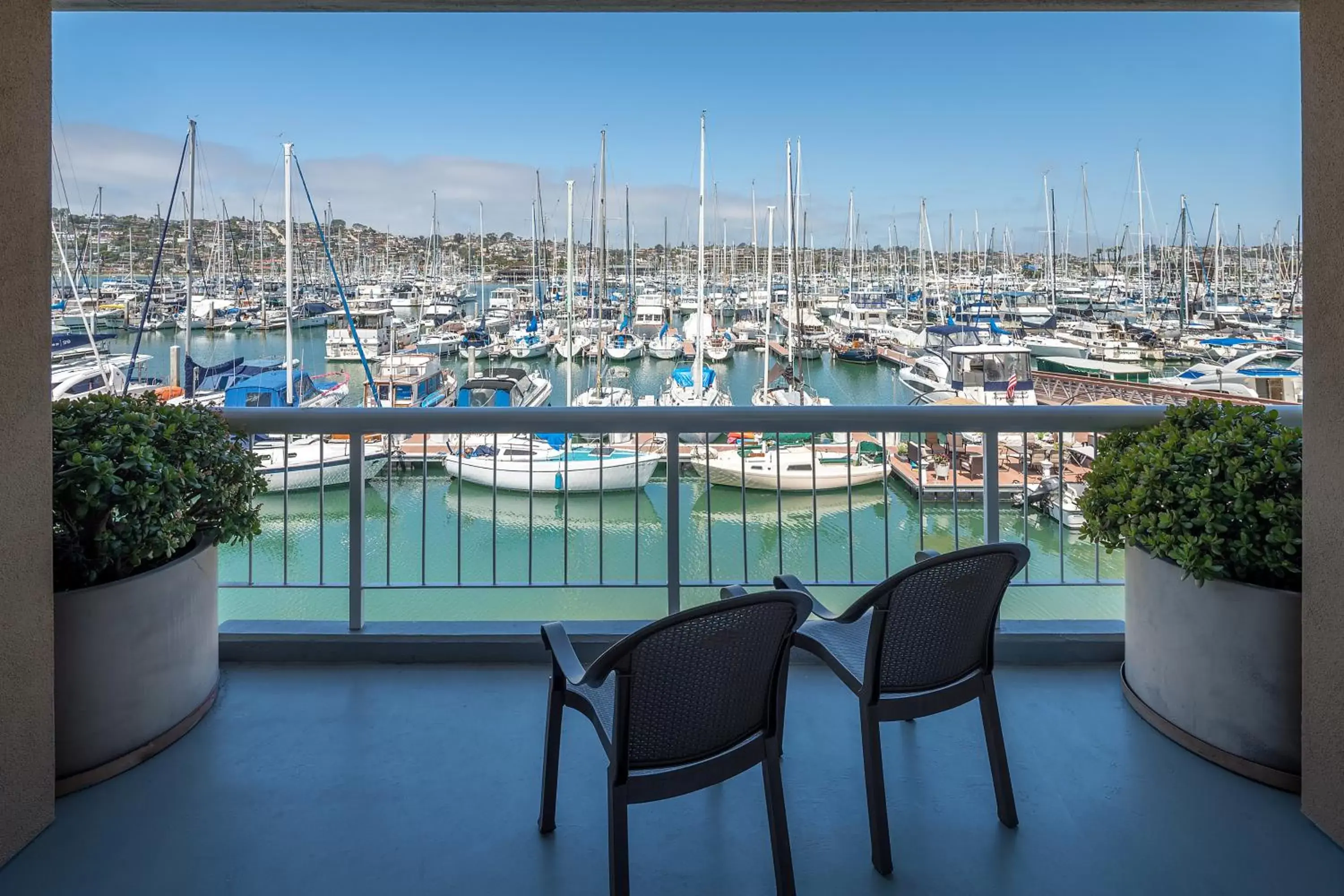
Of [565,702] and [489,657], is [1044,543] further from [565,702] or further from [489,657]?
[565,702]

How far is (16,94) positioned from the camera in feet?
6.60

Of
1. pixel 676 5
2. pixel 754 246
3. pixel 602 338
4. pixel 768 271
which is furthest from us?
pixel 754 246

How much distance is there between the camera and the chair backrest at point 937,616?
6.43 feet

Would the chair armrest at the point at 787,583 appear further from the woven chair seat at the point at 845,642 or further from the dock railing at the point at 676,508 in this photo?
the dock railing at the point at 676,508

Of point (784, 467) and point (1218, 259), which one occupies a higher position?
point (1218, 259)

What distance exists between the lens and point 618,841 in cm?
171

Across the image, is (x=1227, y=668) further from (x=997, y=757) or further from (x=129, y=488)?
(x=129, y=488)

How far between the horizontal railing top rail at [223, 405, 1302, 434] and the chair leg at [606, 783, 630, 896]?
1.64 m

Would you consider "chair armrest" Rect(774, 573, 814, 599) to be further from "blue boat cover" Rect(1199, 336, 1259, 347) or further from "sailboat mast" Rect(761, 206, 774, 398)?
"blue boat cover" Rect(1199, 336, 1259, 347)

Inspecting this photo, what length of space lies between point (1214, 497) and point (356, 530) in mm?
3089

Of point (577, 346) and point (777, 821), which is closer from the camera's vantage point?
point (777, 821)

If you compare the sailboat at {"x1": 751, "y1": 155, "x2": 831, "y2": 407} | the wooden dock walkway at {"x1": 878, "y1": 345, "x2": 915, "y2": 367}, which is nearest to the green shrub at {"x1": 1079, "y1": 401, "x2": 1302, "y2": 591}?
the sailboat at {"x1": 751, "y1": 155, "x2": 831, "y2": 407}

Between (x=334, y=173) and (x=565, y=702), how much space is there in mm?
33125

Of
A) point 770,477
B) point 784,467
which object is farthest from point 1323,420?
point 770,477
